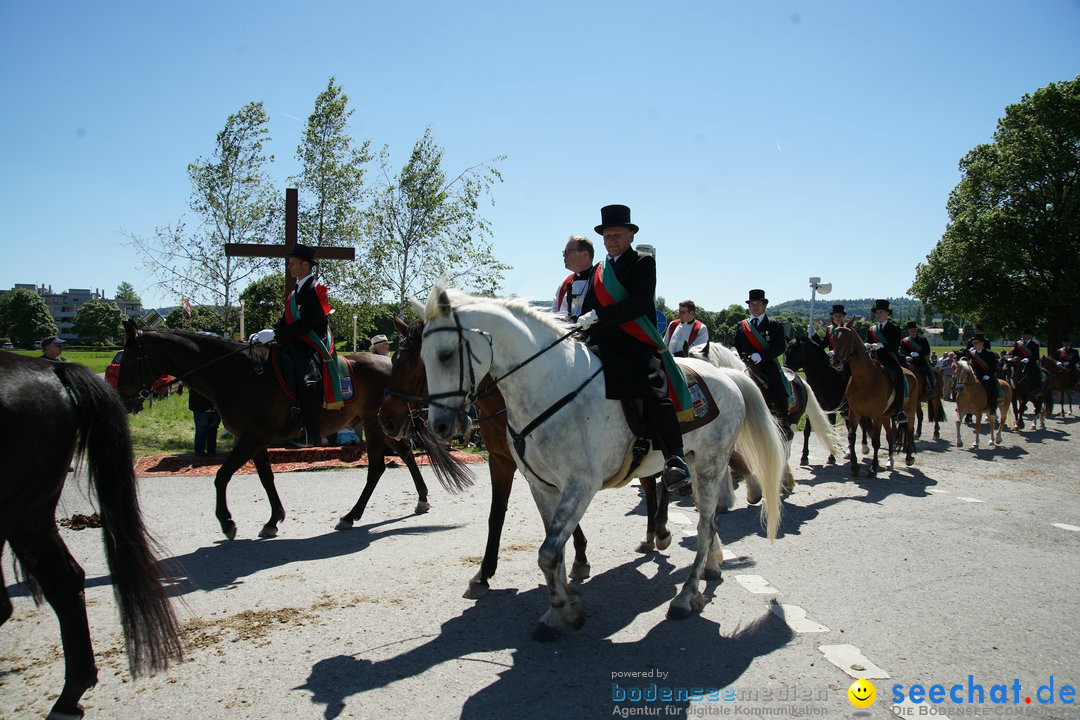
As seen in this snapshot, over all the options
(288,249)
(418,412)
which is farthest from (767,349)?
(288,249)

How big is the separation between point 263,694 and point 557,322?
9.81ft

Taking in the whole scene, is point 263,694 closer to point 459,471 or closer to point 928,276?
point 459,471

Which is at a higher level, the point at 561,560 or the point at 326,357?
the point at 326,357

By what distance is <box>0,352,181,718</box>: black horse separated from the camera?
3.31 meters

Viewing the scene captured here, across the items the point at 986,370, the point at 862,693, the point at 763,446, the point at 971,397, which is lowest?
the point at 862,693

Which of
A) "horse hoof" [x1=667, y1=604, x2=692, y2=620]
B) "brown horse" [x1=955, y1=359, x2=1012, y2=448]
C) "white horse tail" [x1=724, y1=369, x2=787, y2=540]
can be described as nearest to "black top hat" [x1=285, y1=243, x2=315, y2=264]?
"white horse tail" [x1=724, y1=369, x2=787, y2=540]

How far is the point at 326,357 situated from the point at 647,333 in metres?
4.43

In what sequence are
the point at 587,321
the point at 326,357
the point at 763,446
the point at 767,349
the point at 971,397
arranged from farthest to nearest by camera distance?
1. the point at 971,397
2. the point at 767,349
3. the point at 326,357
4. the point at 763,446
5. the point at 587,321

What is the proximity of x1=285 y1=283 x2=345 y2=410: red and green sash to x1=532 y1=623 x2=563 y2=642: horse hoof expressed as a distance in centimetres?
422

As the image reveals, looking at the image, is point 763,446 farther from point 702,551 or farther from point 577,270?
point 577,270

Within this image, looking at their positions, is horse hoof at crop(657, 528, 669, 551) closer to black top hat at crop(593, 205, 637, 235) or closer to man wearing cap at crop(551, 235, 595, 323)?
A: man wearing cap at crop(551, 235, 595, 323)

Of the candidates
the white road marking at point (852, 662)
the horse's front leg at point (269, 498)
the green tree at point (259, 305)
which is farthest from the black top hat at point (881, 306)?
the green tree at point (259, 305)

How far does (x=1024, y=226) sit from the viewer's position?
31.9m

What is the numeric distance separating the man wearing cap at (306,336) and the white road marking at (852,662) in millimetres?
5728
